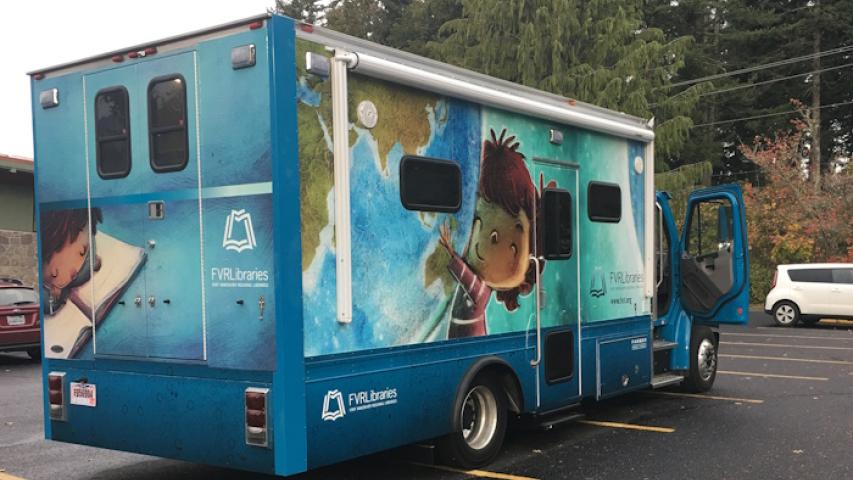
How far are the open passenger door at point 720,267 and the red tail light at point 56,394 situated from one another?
6.32 metres

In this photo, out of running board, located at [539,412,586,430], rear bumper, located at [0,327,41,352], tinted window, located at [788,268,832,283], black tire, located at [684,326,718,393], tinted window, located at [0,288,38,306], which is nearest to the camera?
running board, located at [539,412,586,430]

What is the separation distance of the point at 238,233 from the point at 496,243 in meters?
2.20

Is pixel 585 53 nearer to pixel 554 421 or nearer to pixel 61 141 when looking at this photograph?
pixel 554 421

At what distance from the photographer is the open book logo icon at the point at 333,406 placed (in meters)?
4.85

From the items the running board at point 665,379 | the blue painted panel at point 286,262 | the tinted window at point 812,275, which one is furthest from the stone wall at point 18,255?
the tinted window at point 812,275

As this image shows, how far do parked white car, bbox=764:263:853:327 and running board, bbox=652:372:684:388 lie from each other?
36.3 ft

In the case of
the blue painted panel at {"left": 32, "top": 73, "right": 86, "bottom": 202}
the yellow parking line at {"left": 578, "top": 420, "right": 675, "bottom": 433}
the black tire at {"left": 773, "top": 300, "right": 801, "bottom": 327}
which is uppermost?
the blue painted panel at {"left": 32, "top": 73, "right": 86, "bottom": 202}

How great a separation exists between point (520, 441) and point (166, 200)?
12.0 ft

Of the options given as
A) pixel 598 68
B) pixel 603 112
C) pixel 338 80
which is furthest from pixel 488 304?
pixel 598 68

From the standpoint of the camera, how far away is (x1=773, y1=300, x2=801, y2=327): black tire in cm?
1855

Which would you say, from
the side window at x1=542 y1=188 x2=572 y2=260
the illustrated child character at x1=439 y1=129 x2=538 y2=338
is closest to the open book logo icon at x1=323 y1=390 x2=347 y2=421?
the illustrated child character at x1=439 y1=129 x2=538 y2=338

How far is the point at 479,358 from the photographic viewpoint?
19.7ft

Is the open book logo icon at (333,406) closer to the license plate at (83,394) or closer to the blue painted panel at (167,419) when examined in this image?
the blue painted panel at (167,419)

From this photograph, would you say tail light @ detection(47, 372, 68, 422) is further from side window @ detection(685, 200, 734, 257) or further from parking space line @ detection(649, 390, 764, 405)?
side window @ detection(685, 200, 734, 257)
